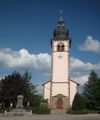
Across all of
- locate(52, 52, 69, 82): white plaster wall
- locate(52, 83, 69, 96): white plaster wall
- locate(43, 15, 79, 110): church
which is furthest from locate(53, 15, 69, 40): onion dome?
locate(52, 83, 69, 96): white plaster wall

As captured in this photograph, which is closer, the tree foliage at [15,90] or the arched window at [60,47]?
the tree foliage at [15,90]

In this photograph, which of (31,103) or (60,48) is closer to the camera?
(31,103)

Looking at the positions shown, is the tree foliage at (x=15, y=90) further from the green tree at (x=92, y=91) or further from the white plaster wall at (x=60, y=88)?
the green tree at (x=92, y=91)

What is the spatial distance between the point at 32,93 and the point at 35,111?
33.2ft

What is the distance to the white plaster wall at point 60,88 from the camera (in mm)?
51562

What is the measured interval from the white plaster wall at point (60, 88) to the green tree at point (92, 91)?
555cm

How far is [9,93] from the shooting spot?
46.7 metres

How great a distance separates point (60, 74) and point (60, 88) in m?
2.71

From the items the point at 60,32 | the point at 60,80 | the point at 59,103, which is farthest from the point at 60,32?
the point at 59,103

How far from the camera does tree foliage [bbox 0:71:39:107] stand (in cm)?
4679

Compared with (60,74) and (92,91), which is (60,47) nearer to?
(60,74)

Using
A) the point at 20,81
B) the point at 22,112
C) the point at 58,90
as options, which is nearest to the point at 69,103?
the point at 58,90

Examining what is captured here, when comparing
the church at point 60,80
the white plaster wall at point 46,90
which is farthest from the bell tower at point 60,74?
the white plaster wall at point 46,90

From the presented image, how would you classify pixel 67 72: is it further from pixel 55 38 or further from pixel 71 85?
pixel 55 38
